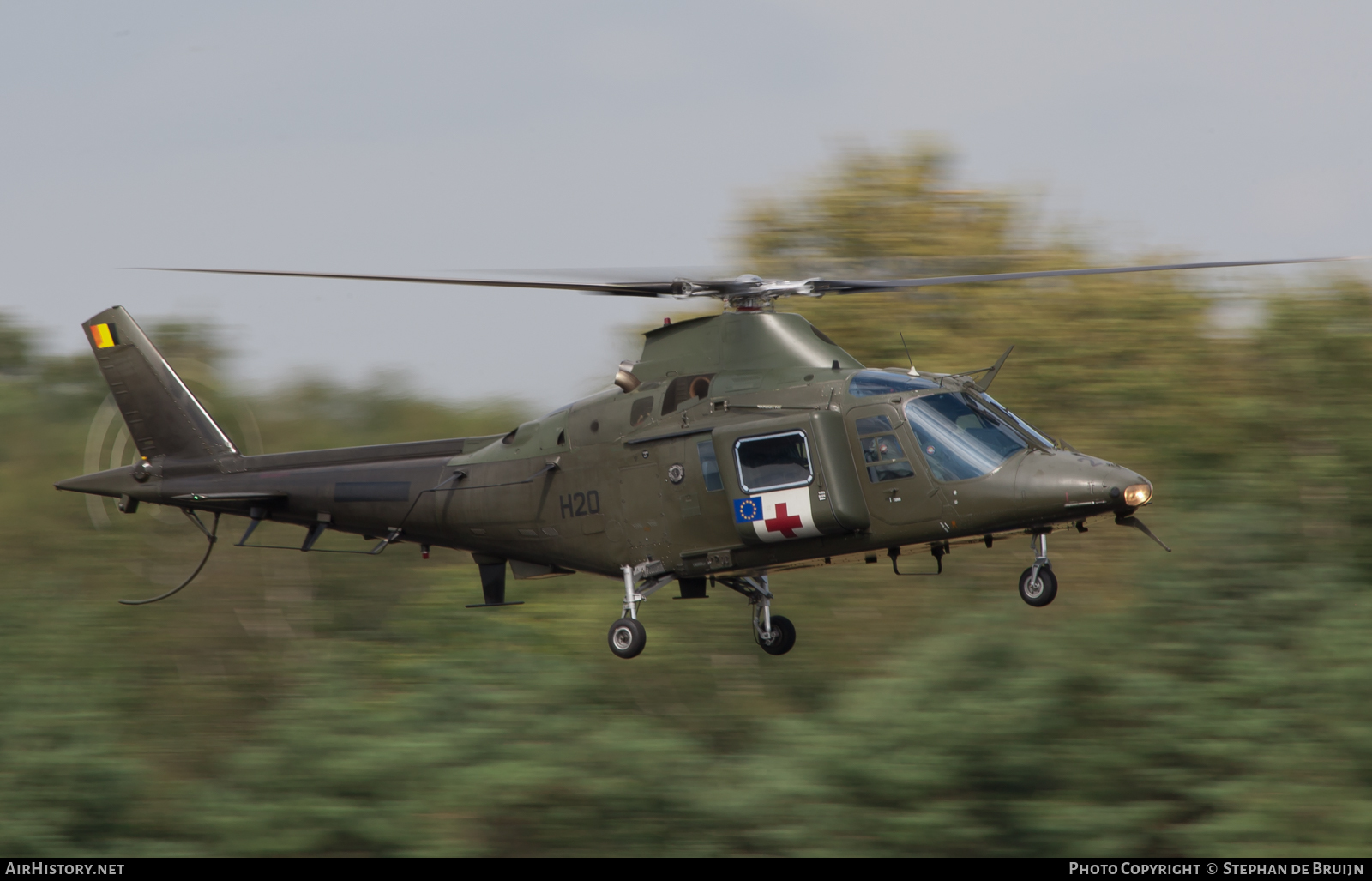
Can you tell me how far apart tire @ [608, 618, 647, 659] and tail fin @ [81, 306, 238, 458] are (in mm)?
5131

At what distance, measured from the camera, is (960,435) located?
11141 mm

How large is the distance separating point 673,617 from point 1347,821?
12.0 metres

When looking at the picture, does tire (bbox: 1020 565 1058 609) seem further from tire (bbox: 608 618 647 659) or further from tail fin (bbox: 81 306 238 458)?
tail fin (bbox: 81 306 238 458)

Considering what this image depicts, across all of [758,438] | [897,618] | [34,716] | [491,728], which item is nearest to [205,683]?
[34,716]

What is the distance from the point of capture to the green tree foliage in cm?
2048

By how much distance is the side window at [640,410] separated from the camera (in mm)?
12508

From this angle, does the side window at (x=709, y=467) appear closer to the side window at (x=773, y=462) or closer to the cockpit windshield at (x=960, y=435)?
the side window at (x=773, y=462)

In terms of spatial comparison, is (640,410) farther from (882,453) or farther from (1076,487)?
(1076,487)

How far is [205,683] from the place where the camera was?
29.0 metres

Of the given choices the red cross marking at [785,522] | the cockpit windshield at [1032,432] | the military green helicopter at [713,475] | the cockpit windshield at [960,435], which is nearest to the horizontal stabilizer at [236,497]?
the military green helicopter at [713,475]

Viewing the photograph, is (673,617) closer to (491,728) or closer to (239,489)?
(491,728)

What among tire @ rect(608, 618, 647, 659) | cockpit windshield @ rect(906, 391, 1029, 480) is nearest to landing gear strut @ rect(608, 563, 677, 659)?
tire @ rect(608, 618, 647, 659)

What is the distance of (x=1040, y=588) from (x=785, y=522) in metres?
2.07

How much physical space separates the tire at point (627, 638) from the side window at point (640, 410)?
174 centimetres
